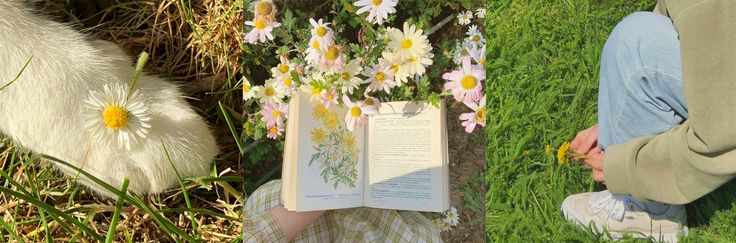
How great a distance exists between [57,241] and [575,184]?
545 millimetres

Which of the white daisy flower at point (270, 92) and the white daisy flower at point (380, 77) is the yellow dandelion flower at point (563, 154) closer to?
the white daisy flower at point (380, 77)

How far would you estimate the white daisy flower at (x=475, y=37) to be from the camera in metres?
0.63

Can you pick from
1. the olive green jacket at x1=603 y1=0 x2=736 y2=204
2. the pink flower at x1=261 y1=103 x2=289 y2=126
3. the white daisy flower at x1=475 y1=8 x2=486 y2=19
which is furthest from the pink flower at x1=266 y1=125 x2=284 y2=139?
the olive green jacket at x1=603 y1=0 x2=736 y2=204

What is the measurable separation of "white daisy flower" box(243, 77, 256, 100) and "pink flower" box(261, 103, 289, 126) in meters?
0.02

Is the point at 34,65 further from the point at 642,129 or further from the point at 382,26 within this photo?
the point at 642,129

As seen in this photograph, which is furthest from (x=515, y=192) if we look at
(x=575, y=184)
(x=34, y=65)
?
(x=34, y=65)

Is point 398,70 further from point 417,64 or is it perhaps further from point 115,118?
point 115,118

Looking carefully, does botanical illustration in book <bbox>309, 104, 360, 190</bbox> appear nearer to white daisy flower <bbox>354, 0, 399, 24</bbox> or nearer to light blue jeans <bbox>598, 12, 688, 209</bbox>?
white daisy flower <bbox>354, 0, 399, 24</bbox>

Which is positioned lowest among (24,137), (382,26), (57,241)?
(57,241)

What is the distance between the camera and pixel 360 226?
0.65m

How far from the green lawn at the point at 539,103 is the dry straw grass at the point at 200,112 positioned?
0.93ft

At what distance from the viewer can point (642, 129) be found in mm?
560

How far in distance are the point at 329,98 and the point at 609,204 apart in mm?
276

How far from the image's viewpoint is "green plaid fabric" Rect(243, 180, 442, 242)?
651 millimetres
